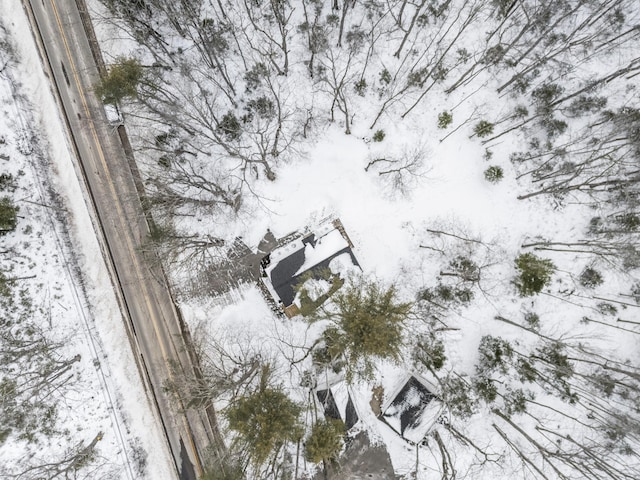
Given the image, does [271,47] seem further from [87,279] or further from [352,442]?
[352,442]

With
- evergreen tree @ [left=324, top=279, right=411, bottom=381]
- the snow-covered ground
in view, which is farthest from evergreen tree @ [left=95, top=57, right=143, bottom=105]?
evergreen tree @ [left=324, top=279, right=411, bottom=381]

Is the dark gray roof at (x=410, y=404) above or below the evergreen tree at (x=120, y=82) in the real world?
below

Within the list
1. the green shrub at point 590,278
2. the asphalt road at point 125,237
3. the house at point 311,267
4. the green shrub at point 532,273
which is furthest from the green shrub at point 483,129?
the asphalt road at point 125,237

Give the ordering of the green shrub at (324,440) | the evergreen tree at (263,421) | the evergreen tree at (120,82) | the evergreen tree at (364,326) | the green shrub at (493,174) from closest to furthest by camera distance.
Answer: the evergreen tree at (263,421) → the evergreen tree at (364,326) → the green shrub at (324,440) → the evergreen tree at (120,82) → the green shrub at (493,174)

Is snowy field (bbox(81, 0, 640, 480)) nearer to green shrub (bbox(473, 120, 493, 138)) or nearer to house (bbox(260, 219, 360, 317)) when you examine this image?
green shrub (bbox(473, 120, 493, 138))

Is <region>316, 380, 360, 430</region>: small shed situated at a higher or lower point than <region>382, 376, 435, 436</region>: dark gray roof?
higher

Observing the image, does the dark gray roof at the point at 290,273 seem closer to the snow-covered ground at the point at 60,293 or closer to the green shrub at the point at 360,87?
the green shrub at the point at 360,87
